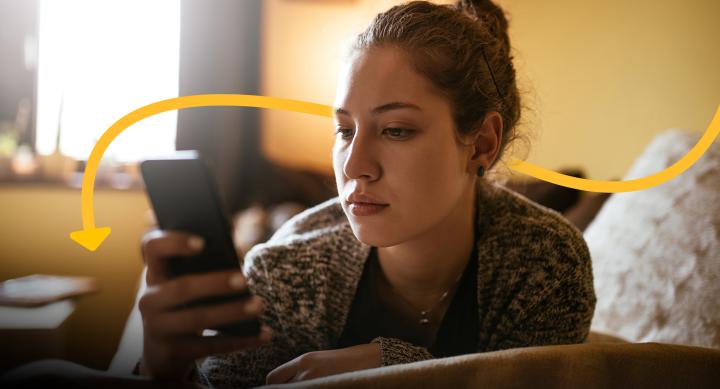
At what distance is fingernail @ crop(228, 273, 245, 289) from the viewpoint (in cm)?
65

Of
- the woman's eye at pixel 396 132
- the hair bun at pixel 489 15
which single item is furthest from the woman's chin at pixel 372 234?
the hair bun at pixel 489 15

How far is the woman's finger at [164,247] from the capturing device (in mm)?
632

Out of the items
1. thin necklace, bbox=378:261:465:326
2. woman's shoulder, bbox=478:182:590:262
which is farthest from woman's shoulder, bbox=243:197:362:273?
woman's shoulder, bbox=478:182:590:262

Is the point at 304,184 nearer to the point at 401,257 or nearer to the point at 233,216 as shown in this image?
the point at 233,216

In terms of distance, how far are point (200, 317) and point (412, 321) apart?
21.8 inches

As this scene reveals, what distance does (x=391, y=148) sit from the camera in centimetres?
88

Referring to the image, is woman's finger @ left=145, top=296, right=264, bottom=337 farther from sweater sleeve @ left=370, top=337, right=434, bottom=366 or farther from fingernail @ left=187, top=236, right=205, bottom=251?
sweater sleeve @ left=370, top=337, right=434, bottom=366

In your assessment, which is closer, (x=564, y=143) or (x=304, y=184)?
(x=564, y=143)

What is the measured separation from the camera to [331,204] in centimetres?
123

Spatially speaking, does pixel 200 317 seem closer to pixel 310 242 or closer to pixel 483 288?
pixel 310 242

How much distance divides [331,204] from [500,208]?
340 millimetres

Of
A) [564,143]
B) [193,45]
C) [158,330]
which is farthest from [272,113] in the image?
[158,330]

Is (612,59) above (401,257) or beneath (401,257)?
above

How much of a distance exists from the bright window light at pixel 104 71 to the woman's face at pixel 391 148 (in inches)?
104
